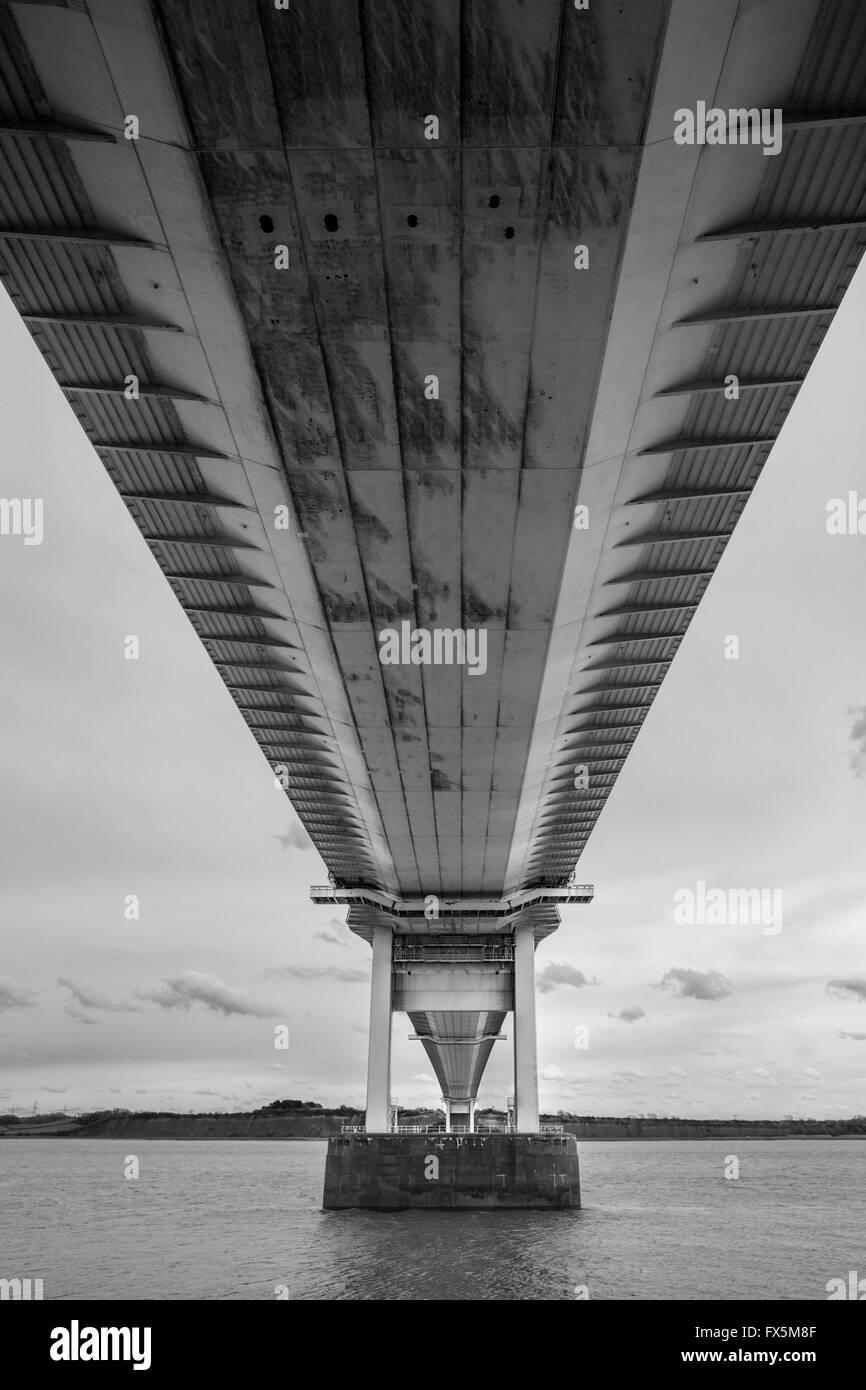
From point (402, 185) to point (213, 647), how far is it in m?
14.1

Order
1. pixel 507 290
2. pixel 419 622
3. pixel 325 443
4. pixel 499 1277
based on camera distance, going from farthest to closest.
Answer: pixel 499 1277 → pixel 419 622 → pixel 325 443 → pixel 507 290

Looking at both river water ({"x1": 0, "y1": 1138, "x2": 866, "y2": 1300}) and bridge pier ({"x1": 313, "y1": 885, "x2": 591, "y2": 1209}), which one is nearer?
river water ({"x1": 0, "y1": 1138, "x2": 866, "y2": 1300})

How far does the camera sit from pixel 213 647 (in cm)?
2364

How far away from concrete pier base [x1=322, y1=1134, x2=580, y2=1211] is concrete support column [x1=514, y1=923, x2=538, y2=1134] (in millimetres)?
2040

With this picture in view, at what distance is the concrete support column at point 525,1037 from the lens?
142ft

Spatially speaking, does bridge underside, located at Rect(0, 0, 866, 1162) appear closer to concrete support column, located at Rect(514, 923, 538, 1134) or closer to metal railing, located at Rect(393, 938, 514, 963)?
concrete support column, located at Rect(514, 923, 538, 1134)

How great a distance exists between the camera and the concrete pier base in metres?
39.8

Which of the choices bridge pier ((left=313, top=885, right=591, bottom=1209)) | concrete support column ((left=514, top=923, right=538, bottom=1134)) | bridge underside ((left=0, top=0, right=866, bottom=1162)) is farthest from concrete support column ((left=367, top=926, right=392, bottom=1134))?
bridge underside ((left=0, top=0, right=866, bottom=1162))

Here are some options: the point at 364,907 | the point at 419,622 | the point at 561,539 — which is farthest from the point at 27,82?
the point at 364,907

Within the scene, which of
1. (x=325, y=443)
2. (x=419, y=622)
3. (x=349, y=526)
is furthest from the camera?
(x=419, y=622)

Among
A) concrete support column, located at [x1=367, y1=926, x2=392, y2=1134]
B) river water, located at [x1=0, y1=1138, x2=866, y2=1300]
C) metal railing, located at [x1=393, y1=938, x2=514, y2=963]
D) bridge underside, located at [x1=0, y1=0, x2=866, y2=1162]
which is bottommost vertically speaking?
→ river water, located at [x1=0, y1=1138, x2=866, y2=1300]

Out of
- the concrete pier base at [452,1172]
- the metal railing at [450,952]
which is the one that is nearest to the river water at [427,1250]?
the concrete pier base at [452,1172]

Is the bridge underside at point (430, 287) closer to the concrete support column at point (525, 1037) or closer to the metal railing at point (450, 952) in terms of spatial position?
the concrete support column at point (525, 1037)
